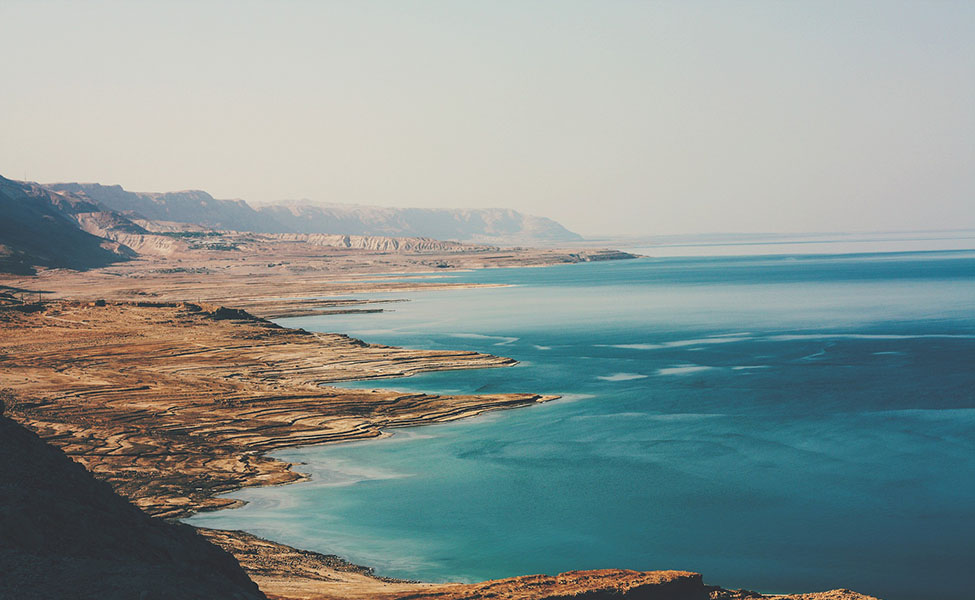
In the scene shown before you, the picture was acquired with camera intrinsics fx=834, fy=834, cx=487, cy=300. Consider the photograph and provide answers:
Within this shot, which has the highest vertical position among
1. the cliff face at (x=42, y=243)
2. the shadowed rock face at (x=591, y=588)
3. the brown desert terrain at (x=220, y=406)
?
the cliff face at (x=42, y=243)

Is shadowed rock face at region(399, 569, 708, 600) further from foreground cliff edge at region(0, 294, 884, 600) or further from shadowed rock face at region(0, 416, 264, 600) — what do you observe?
shadowed rock face at region(0, 416, 264, 600)

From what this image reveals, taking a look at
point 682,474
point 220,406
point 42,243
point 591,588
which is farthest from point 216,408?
point 42,243

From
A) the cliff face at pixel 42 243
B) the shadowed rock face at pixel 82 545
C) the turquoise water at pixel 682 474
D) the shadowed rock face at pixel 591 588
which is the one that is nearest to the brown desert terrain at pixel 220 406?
the shadowed rock face at pixel 591 588

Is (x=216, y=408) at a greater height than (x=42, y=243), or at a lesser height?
lesser

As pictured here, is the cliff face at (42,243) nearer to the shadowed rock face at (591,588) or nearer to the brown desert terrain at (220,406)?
the brown desert terrain at (220,406)

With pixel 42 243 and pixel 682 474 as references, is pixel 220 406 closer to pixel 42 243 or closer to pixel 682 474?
pixel 682 474

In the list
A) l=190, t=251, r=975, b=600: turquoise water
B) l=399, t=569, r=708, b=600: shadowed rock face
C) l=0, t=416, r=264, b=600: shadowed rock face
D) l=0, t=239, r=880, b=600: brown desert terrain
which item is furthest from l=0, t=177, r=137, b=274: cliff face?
l=399, t=569, r=708, b=600: shadowed rock face

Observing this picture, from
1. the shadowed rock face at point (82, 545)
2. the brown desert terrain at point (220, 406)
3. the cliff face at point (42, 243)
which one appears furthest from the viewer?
the cliff face at point (42, 243)
